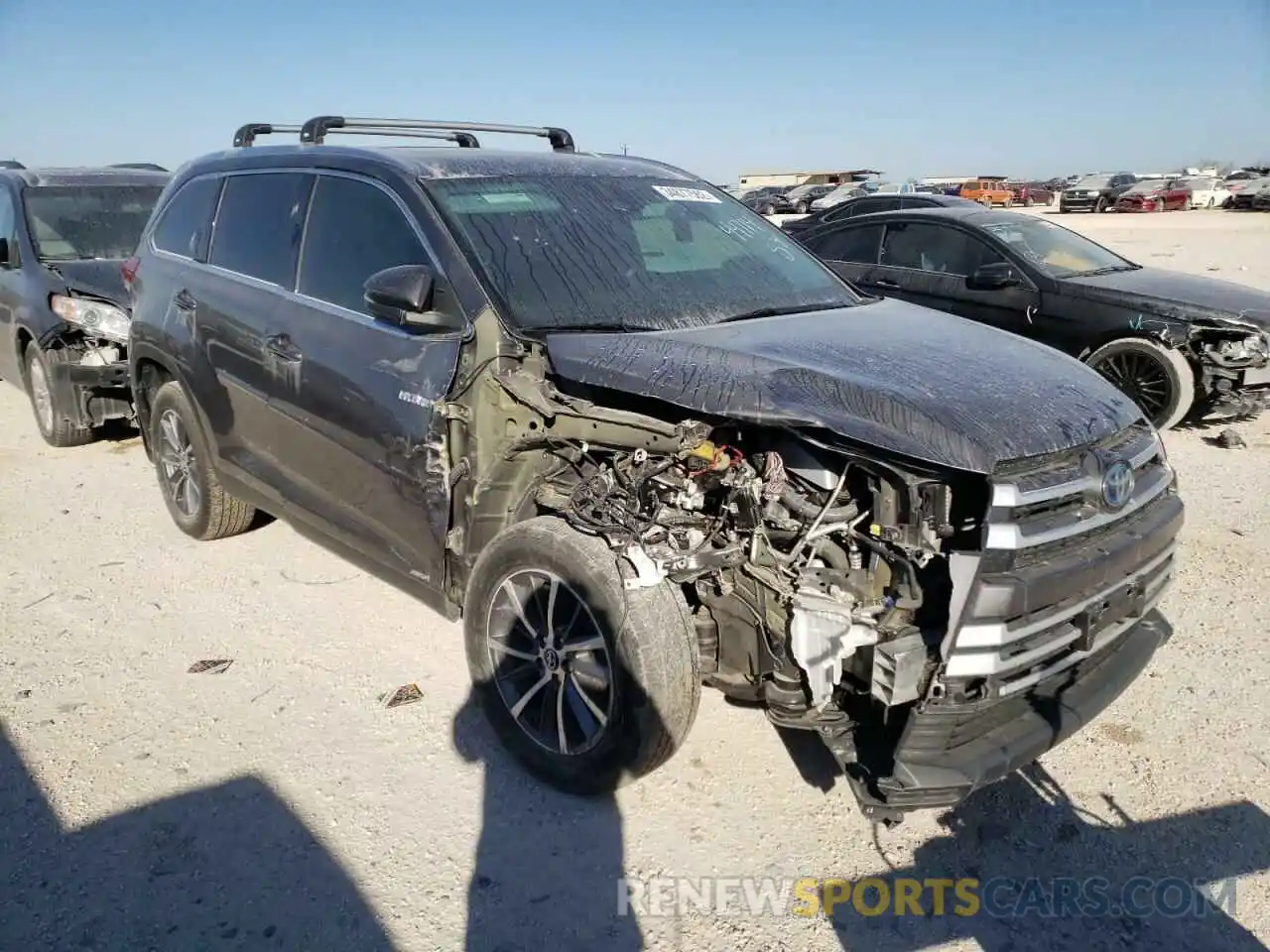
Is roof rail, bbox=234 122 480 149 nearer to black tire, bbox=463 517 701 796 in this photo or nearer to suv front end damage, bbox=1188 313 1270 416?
black tire, bbox=463 517 701 796

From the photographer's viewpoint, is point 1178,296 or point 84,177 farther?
point 84,177

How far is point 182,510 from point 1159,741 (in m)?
4.81

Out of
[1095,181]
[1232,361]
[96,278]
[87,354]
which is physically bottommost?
[1232,361]

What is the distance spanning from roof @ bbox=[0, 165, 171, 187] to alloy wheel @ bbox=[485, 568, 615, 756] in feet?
21.4

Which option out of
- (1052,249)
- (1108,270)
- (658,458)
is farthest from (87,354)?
(1108,270)

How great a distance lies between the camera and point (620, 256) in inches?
140

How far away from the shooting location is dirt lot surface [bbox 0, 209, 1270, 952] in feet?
8.31

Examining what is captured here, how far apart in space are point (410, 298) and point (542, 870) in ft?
5.93

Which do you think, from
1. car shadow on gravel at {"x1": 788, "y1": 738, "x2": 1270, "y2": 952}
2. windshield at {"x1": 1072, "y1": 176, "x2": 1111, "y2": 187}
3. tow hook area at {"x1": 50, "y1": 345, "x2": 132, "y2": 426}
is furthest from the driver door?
windshield at {"x1": 1072, "y1": 176, "x2": 1111, "y2": 187}

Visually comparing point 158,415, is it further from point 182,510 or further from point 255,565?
point 255,565

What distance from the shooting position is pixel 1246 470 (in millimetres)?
6133

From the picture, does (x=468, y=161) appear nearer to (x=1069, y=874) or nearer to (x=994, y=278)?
Result: (x=1069, y=874)

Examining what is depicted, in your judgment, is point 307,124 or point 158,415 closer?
point 307,124

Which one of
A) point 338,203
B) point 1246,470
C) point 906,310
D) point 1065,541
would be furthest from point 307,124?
point 1246,470
